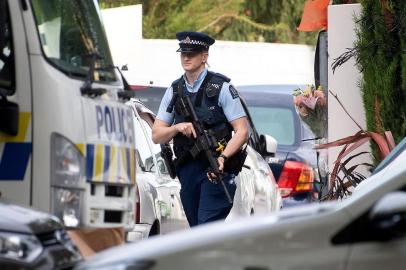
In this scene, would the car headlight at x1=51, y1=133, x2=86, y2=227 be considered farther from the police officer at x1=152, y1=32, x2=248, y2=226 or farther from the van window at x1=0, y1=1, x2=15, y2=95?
the police officer at x1=152, y1=32, x2=248, y2=226

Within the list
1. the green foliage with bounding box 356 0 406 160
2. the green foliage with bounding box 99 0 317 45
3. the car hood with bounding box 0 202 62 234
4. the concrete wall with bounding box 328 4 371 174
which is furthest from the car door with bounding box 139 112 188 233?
the green foliage with bounding box 99 0 317 45

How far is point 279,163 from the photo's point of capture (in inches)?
773

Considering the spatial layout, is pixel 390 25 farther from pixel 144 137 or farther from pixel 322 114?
pixel 144 137

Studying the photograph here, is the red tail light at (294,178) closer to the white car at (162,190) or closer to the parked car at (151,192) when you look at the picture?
the white car at (162,190)

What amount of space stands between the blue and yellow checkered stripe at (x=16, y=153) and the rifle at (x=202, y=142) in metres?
3.02

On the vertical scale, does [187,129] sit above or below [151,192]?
above

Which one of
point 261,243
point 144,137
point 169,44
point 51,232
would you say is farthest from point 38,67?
point 169,44

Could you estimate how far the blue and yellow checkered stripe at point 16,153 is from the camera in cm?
894

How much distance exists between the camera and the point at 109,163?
944 cm

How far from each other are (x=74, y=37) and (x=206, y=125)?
262cm

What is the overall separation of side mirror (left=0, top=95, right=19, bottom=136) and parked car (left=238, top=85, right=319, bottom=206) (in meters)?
10.2

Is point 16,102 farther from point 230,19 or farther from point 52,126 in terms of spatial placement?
point 230,19

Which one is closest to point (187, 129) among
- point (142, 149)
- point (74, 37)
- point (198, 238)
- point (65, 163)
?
point (142, 149)

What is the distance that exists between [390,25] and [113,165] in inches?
136
